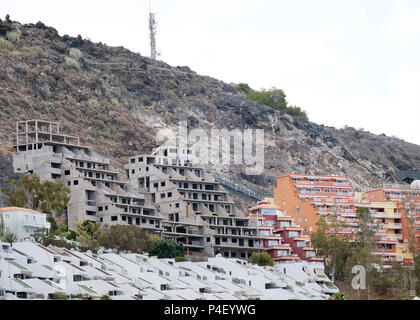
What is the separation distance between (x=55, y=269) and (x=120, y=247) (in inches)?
791

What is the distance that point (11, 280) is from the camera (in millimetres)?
75188

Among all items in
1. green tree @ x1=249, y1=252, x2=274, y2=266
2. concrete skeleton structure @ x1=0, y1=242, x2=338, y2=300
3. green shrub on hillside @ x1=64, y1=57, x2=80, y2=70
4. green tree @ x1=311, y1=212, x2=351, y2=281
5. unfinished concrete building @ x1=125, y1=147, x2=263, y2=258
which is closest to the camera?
concrete skeleton structure @ x1=0, y1=242, x2=338, y2=300

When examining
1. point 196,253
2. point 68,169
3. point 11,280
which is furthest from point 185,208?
point 11,280

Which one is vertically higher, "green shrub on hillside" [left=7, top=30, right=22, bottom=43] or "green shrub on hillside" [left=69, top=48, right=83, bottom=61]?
"green shrub on hillside" [left=7, top=30, right=22, bottom=43]

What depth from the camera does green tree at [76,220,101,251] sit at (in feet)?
328

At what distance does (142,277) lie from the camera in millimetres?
93438

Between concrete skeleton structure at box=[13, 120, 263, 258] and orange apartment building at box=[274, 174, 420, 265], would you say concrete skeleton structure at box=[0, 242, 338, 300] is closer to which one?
concrete skeleton structure at box=[13, 120, 263, 258]

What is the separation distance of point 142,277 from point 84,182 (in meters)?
24.5

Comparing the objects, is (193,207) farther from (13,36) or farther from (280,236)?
(13,36)

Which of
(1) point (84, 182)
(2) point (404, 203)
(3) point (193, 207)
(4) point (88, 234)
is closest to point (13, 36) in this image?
(3) point (193, 207)

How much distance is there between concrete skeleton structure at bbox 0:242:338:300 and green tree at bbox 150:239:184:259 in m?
3.31

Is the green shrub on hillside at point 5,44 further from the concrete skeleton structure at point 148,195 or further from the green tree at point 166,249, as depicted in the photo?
the green tree at point 166,249

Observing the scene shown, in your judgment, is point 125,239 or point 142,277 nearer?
point 142,277

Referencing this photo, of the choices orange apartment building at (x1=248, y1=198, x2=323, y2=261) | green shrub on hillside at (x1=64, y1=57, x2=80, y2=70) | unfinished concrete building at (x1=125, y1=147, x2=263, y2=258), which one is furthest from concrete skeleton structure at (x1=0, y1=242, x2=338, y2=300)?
green shrub on hillside at (x1=64, y1=57, x2=80, y2=70)
